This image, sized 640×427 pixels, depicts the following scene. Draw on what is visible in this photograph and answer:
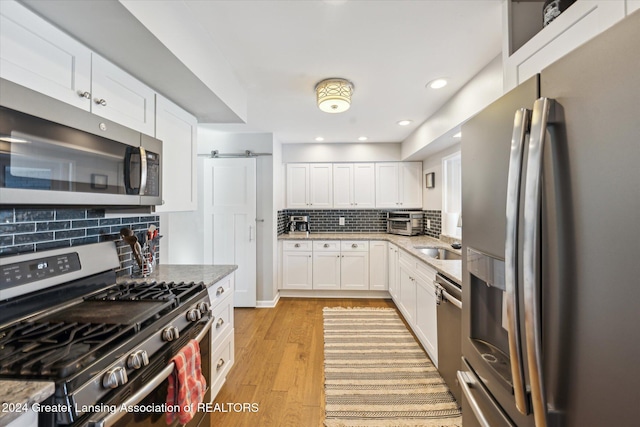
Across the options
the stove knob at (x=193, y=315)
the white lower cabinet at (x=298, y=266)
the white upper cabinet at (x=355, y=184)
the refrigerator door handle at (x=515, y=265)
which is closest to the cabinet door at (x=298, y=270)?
the white lower cabinet at (x=298, y=266)

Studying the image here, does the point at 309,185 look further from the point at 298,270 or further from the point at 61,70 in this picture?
the point at 61,70

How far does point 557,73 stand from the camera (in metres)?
0.62

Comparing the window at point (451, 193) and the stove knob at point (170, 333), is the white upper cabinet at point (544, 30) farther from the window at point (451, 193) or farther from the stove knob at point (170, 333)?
the window at point (451, 193)

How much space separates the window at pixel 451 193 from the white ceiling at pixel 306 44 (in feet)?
3.54

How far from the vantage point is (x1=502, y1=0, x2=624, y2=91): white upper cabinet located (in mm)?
781

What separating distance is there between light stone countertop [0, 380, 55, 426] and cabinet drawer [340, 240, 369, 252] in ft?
11.0

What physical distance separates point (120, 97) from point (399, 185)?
365cm

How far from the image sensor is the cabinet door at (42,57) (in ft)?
2.81

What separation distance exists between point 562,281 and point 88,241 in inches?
85.7

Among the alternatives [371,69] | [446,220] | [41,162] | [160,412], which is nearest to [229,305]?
[160,412]

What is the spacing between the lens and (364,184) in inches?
164

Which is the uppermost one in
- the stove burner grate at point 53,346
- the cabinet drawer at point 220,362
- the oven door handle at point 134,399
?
the stove burner grate at point 53,346

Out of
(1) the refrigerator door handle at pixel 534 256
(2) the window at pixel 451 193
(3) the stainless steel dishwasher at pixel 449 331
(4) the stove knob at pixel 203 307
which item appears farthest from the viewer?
(2) the window at pixel 451 193

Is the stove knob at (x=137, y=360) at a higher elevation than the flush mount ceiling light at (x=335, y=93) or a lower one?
lower
